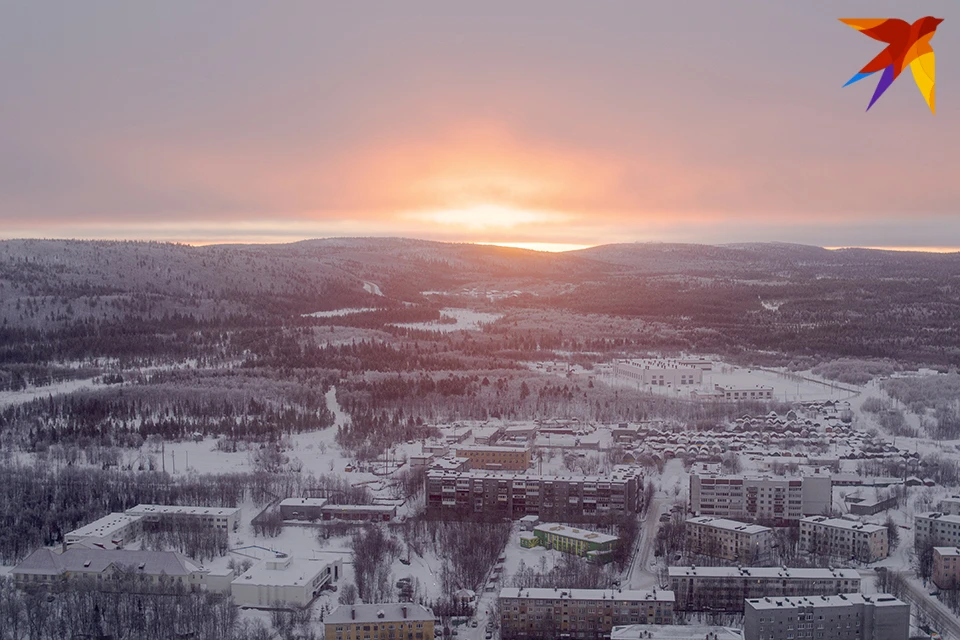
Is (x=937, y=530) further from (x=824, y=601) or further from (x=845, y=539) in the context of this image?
(x=824, y=601)

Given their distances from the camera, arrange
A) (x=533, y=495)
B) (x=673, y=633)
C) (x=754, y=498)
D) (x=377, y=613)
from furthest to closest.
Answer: (x=533, y=495)
(x=754, y=498)
(x=377, y=613)
(x=673, y=633)

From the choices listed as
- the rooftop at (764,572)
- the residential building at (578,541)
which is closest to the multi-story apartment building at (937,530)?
the rooftop at (764,572)

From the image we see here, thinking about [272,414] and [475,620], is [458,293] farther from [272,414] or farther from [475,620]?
[475,620]

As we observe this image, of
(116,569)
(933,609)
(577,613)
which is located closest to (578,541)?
(577,613)

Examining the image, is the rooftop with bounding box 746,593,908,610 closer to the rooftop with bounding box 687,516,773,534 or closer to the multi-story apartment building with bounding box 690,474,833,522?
the rooftop with bounding box 687,516,773,534

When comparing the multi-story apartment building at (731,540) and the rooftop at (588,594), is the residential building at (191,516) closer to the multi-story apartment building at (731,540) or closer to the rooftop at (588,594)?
the rooftop at (588,594)

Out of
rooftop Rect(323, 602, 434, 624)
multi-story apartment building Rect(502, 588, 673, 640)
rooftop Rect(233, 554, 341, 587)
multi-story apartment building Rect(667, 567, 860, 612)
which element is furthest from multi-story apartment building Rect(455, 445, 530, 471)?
rooftop Rect(323, 602, 434, 624)
